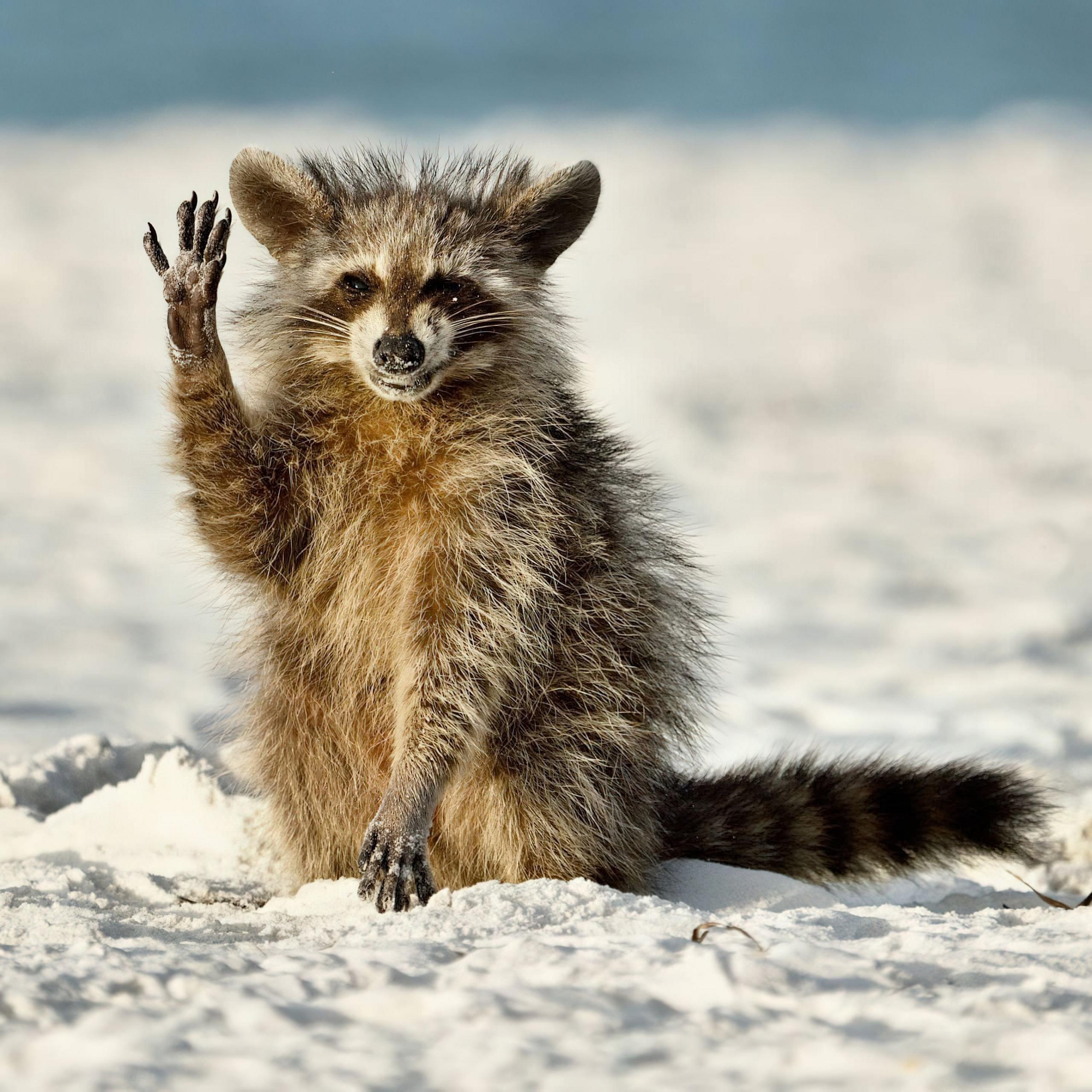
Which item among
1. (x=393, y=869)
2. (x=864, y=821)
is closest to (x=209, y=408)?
(x=393, y=869)

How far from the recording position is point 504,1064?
1.88 meters

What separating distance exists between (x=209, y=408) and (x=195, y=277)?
0.40m

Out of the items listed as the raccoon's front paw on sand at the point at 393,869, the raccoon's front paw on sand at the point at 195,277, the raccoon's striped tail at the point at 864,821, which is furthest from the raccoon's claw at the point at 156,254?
the raccoon's striped tail at the point at 864,821

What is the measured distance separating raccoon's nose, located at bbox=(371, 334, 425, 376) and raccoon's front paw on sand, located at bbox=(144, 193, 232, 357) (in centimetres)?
51

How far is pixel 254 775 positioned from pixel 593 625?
131 centimetres

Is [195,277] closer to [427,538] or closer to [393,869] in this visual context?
[427,538]

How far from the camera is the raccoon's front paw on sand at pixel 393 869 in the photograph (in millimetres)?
3498

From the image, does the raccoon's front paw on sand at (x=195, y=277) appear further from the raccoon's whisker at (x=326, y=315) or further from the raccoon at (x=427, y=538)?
the raccoon's whisker at (x=326, y=315)

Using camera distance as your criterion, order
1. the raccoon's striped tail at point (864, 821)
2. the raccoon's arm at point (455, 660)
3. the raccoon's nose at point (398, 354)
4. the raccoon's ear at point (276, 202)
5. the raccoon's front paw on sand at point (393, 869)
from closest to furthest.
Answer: the raccoon's front paw on sand at point (393, 869)
the raccoon's arm at point (455, 660)
the raccoon's nose at point (398, 354)
the raccoon's ear at point (276, 202)
the raccoon's striped tail at point (864, 821)

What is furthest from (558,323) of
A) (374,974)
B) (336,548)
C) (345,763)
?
(374,974)

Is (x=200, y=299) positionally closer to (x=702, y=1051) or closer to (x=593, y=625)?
(x=593, y=625)

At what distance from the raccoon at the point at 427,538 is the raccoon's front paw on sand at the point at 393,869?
0.04ft

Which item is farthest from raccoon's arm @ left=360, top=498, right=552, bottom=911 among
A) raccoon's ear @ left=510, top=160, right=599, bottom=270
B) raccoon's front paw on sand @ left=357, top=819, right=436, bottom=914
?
raccoon's ear @ left=510, top=160, right=599, bottom=270

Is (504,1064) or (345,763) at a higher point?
(345,763)
